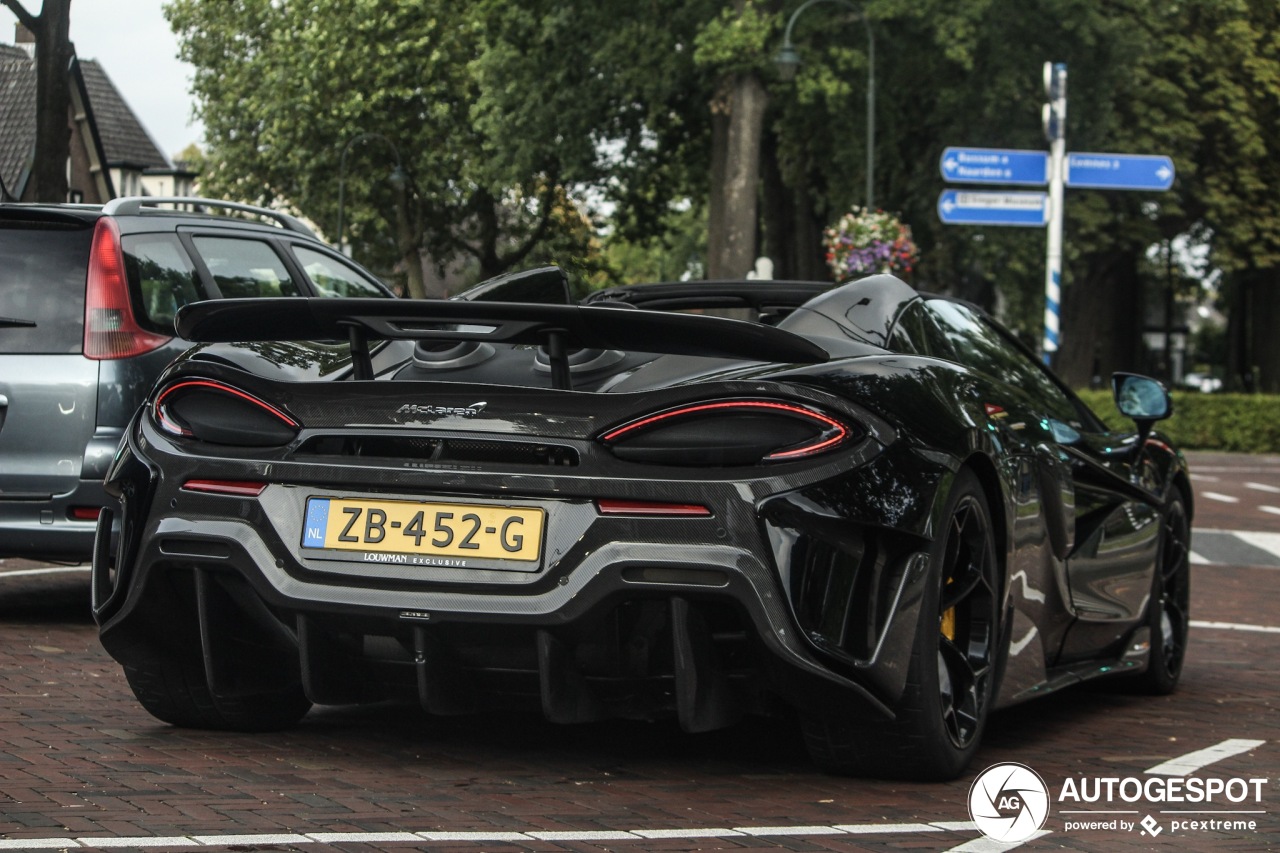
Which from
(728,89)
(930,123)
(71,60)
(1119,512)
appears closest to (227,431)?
(1119,512)

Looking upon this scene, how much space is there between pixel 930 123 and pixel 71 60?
2304 centimetres

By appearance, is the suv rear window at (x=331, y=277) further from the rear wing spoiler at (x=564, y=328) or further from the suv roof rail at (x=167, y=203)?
Answer: the rear wing spoiler at (x=564, y=328)

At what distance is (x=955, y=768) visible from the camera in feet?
16.1

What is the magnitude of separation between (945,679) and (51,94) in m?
13.8

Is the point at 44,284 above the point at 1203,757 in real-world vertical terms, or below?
above

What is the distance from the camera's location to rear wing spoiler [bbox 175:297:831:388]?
Result: 14.7ft

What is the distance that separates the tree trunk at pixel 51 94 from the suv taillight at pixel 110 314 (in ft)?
31.0

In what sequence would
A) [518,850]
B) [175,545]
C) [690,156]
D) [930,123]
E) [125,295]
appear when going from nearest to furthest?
[518,850] → [175,545] → [125,295] → [930,123] → [690,156]

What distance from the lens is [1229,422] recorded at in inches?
1419

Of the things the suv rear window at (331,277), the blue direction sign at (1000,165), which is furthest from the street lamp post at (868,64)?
the suv rear window at (331,277)

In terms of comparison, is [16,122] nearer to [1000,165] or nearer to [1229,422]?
[1229,422]

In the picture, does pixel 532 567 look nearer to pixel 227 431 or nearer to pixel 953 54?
pixel 227 431

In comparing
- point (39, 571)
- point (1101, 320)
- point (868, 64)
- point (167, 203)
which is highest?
point (868, 64)

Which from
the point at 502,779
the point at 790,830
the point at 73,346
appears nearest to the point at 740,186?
the point at 73,346
